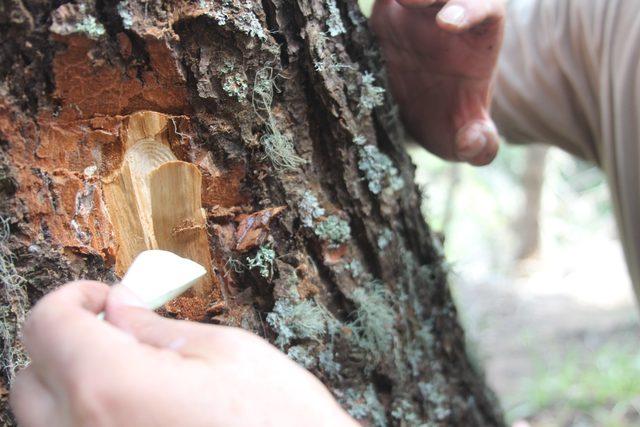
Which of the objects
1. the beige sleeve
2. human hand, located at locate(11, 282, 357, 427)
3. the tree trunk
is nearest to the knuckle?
human hand, located at locate(11, 282, 357, 427)

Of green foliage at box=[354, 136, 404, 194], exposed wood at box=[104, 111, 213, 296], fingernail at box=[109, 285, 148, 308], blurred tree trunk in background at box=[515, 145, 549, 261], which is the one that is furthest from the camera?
blurred tree trunk in background at box=[515, 145, 549, 261]

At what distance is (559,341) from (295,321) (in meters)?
4.43

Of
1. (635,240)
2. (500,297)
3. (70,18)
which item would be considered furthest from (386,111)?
(500,297)

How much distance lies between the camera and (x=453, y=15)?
42.6 inches

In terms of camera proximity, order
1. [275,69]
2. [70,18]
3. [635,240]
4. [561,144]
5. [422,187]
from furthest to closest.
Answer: [561,144], [635,240], [422,187], [275,69], [70,18]

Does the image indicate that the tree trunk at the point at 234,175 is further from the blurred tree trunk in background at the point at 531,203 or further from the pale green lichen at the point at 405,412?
the blurred tree trunk in background at the point at 531,203

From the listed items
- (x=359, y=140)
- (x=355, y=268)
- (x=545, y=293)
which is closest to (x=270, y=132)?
(x=359, y=140)

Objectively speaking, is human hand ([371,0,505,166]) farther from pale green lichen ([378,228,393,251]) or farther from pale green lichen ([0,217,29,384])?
pale green lichen ([0,217,29,384])

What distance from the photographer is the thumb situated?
56cm

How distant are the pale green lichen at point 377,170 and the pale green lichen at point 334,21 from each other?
222 millimetres

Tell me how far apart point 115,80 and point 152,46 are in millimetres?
77

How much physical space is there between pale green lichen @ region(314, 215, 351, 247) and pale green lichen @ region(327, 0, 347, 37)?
349mm

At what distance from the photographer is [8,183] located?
31.0 inches

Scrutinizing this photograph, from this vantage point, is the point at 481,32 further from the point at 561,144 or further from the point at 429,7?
the point at 561,144
